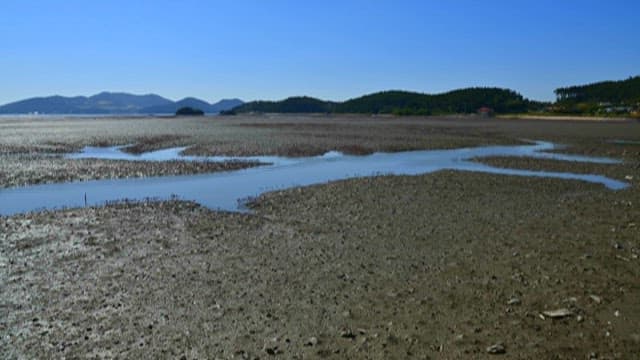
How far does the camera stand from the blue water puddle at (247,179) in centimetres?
2212

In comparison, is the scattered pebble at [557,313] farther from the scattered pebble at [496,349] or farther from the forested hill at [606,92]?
the forested hill at [606,92]

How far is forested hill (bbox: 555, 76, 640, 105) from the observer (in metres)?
164

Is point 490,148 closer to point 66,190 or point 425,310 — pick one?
point 66,190

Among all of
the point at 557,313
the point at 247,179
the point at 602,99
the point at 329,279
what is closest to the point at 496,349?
the point at 557,313

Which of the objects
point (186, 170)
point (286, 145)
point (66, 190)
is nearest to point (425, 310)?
point (66, 190)

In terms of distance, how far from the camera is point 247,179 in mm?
28188

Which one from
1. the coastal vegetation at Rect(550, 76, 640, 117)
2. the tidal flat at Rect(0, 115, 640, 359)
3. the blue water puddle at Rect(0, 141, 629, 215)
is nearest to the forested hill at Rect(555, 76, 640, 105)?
the coastal vegetation at Rect(550, 76, 640, 117)

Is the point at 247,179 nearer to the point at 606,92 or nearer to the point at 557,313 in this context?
the point at 557,313

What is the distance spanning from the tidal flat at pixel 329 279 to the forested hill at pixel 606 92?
157 meters

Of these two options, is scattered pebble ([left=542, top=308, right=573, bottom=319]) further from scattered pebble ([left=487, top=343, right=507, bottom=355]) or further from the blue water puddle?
the blue water puddle

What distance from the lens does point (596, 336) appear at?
805cm

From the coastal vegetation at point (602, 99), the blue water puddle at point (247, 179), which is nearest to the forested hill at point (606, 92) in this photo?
→ the coastal vegetation at point (602, 99)

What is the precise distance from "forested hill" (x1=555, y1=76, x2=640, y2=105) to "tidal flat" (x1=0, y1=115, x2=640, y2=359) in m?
157

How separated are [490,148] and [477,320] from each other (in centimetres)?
4143
